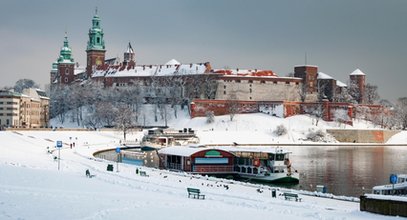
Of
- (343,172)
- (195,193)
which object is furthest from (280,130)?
(195,193)

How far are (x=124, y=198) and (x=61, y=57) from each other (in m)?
118

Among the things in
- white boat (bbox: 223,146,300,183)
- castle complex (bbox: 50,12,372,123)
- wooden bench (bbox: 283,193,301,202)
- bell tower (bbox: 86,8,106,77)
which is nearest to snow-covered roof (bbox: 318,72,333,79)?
castle complex (bbox: 50,12,372,123)

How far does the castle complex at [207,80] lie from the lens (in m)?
122

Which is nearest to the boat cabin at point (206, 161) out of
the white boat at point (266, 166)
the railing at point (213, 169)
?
the railing at point (213, 169)

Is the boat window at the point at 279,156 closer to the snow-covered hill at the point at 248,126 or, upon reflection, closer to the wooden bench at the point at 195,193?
the wooden bench at the point at 195,193

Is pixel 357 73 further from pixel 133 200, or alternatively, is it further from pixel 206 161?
pixel 133 200

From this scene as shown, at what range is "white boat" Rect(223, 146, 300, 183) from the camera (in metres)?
45.3

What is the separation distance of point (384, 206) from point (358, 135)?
88.6m

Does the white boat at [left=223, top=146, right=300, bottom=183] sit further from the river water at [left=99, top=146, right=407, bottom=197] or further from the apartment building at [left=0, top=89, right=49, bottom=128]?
the apartment building at [left=0, top=89, right=49, bottom=128]

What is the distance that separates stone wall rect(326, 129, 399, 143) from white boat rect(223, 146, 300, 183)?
2430 inches

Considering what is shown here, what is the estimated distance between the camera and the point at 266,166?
46594 mm

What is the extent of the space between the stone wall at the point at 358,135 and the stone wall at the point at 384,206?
85718 mm

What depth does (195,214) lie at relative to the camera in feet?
70.6

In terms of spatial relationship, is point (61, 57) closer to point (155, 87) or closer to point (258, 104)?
point (155, 87)
